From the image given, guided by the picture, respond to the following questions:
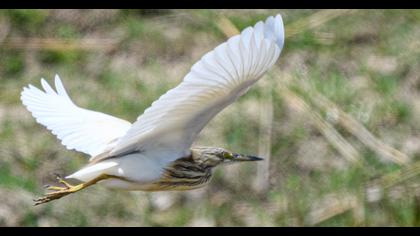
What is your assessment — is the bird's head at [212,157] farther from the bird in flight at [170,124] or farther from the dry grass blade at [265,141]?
the dry grass blade at [265,141]

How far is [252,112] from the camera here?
5.17m

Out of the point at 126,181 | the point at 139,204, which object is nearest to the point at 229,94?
the point at 126,181

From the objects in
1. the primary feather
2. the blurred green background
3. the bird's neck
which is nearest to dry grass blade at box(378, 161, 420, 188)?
the blurred green background

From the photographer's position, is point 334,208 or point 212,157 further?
point 334,208

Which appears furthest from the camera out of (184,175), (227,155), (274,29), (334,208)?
(334,208)

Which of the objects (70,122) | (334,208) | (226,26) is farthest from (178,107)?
(226,26)

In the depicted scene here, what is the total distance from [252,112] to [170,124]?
1.36 m

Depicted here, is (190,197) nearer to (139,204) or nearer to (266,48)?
(139,204)

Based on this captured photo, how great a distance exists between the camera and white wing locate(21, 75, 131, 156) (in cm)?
414

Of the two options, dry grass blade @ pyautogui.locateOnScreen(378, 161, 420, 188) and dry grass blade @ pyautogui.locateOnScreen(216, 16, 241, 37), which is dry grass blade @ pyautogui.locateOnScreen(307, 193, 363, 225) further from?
dry grass blade @ pyautogui.locateOnScreen(216, 16, 241, 37)

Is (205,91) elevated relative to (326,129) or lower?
lower

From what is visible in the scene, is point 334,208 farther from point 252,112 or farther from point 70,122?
point 70,122

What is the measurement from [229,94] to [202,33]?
1.86m

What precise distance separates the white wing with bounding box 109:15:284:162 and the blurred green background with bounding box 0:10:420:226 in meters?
0.89
